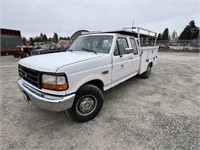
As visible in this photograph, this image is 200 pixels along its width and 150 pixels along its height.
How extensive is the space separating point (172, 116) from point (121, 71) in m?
1.64

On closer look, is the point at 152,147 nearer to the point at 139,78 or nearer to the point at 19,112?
the point at 19,112

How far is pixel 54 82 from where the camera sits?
2.19 metres

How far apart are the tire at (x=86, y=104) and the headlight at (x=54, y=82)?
0.40 m

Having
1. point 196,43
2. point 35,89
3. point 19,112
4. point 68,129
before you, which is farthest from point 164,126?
point 196,43

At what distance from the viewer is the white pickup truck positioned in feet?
7.32

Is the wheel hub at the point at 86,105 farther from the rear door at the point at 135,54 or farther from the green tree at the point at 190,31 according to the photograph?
the green tree at the point at 190,31

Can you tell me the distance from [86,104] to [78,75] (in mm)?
718

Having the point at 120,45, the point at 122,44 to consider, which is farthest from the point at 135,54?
the point at 120,45

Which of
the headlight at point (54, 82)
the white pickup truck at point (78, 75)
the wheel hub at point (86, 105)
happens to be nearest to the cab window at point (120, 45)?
the white pickup truck at point (78, 75)

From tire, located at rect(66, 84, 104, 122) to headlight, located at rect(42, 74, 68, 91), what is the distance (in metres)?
0.40

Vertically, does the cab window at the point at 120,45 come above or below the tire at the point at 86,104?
above

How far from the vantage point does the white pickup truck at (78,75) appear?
7.32ft

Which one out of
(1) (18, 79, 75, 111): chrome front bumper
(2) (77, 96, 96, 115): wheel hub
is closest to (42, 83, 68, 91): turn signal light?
(1) (18, 79, 75, 111): chrome front bumper

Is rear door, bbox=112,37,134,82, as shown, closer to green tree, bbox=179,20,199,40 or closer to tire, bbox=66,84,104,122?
tire, bbox=66,84,104,122
